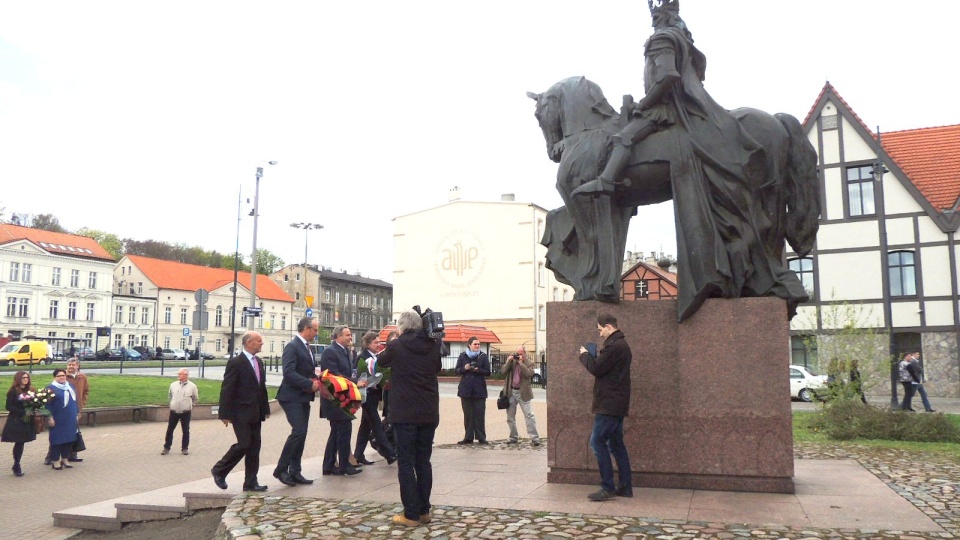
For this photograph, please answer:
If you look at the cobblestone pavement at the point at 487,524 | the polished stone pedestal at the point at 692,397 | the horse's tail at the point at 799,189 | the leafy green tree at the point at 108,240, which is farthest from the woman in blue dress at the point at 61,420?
the leafy green tree at the point at 108,240

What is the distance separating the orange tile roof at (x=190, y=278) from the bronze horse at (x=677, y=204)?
241 feet

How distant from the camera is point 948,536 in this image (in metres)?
5.52

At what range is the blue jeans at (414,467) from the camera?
6.25m

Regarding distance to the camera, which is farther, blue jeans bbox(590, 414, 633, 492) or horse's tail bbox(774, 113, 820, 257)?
horse's tail bbox(774, 113, 820, 257)

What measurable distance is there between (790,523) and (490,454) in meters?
5.50

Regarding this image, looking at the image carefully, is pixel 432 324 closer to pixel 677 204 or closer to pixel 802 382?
pixel 677 204

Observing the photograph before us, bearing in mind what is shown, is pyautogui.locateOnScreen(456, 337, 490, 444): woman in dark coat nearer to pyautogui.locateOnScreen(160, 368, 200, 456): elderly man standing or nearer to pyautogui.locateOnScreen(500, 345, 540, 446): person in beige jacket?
pyautogui.locateOnScreen(500, 345, 540, 446): person in beige jacket

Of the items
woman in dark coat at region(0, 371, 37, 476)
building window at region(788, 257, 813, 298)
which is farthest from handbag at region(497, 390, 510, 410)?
building window at region(788, 257, 813, 298)

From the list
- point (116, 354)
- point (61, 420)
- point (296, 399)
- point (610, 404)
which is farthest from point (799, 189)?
point (116, 354)

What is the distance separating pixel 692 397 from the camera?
24.6 ft

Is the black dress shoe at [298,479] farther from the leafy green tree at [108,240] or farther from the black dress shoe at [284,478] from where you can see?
the leafy green tree at [108,240]

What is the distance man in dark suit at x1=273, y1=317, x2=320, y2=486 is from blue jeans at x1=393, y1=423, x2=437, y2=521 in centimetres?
231

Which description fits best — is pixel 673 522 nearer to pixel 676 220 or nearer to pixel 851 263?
pixel 676 220

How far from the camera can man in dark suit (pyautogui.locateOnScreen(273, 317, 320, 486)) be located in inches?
328
